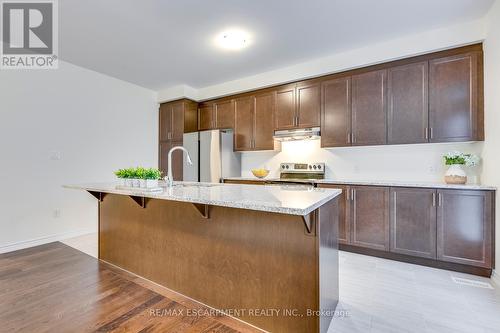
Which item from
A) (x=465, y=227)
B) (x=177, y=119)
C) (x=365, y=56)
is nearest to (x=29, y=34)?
(x=177, y=119)

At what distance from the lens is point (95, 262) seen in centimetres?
277

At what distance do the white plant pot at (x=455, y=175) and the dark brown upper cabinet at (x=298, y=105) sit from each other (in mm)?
1674

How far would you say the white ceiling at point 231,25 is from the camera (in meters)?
2.35

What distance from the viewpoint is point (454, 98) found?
8.86 ft

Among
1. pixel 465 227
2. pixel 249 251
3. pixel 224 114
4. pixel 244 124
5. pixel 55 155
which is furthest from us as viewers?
pixel 224 114

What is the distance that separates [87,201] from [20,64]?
213 cm

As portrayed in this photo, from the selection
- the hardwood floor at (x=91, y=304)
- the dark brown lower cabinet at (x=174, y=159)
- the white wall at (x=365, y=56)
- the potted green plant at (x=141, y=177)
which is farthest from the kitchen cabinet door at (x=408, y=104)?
the dark brown lower cabinet at (x=174, y=159)

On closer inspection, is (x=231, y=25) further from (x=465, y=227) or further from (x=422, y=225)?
(x=465, y=227)

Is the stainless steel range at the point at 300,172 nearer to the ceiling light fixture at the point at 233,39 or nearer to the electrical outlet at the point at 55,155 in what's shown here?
the ceiling light fixture at the point at 233,39

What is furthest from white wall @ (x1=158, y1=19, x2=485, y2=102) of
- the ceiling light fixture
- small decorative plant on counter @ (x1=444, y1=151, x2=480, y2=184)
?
small decorative plant on counter @ (x1=444, y1=151, x2=480, y2=184)

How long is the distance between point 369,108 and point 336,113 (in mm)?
427

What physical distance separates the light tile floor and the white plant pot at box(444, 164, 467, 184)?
3.27ft

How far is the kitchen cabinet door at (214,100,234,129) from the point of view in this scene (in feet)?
14.6

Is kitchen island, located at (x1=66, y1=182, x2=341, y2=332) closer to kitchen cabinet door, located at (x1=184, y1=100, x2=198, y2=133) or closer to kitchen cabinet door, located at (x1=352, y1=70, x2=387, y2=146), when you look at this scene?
kitchen cabinet door, located at (x1=352, y1=70, x2=387, y2=146)
